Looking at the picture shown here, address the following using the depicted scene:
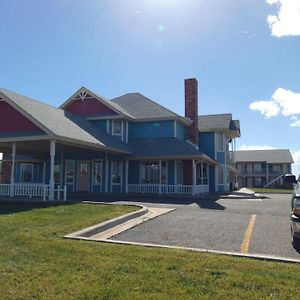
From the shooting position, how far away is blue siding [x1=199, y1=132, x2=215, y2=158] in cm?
3290

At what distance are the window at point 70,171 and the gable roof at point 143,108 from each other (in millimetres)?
5977

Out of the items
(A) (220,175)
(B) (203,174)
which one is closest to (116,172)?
(B) (203,174)

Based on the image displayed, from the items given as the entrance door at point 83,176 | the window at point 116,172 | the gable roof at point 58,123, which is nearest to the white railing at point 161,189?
the window at point 116,172

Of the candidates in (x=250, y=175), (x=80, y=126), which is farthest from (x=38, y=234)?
(x=250, y=175)

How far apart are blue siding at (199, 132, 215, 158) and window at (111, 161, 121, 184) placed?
8716 millimetres

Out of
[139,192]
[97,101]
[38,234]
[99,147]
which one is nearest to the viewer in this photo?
[38,234]

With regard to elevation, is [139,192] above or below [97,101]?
below

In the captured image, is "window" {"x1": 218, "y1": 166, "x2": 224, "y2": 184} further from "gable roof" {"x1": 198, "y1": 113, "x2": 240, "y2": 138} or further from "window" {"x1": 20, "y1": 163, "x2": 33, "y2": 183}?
"window" {"x1": 20, "y1": 163, "x2": 33, "y2": 183}

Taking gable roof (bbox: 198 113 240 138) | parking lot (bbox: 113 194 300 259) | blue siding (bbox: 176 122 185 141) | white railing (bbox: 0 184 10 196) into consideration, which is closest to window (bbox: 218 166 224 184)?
gable roof (bbox: 198 113 240 138)

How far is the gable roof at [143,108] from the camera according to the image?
28469 millimetres

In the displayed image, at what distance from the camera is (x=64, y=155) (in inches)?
1121

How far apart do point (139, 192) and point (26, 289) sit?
21808mm

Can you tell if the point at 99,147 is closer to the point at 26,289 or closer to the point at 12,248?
the point at 12,248

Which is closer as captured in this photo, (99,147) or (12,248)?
(12,248)
